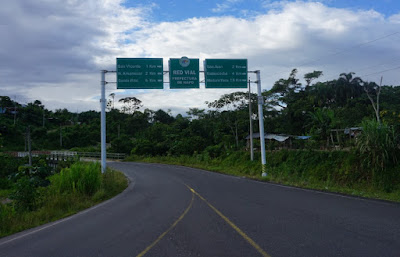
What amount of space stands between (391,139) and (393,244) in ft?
37.2

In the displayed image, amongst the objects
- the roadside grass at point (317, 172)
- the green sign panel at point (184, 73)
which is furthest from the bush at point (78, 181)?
the roadside grass at point (317, 172)

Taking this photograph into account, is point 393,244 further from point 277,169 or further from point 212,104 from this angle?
point 212,104

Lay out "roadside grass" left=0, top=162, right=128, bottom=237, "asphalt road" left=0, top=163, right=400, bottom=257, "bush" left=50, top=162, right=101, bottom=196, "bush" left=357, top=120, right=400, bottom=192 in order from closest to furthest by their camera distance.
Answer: "asphalt road" left=0, top=163, right=400, bottom=257, "roadside grass" left=0, top=162, right=128, bottom=237, "bush" left=50, top=162, right=101, bottom=196, "bush" left=357, top=120, right=400, bottom=192

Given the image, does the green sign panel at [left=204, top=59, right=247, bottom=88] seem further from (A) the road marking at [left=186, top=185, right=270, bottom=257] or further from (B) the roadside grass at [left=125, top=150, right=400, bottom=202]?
(A) the road marking at [left=186, top=185, right=270, bottom=257]

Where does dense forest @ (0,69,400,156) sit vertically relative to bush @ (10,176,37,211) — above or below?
above

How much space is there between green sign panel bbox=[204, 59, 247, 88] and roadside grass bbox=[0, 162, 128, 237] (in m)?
8.37

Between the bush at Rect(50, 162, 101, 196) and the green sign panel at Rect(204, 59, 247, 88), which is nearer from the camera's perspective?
the bush at Rect(50, 162, 101, 196)

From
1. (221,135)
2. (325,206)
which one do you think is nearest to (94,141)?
(221,135)

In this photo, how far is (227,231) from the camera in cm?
693

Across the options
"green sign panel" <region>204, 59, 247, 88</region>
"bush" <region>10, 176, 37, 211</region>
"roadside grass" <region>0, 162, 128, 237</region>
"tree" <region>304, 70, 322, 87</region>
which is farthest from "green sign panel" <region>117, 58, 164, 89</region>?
"tree" <region>304, 70, 322, 87</region>

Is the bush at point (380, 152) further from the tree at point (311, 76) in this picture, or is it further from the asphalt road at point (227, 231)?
the tree at point (311, 76)

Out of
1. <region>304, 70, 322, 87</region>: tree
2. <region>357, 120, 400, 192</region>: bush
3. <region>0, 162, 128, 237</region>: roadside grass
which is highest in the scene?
<region>304, 70, 322, 87</region>: tree

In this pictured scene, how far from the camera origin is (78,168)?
46.9 ft

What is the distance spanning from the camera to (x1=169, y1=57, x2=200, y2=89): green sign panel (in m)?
18.7
